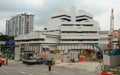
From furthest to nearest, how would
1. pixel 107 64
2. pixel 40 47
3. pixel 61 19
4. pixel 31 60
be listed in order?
pixel 61 19 < pixel 40 47 < pixel 31 60 < pixel 107 64

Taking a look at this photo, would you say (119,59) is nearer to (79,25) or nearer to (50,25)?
(79,25)

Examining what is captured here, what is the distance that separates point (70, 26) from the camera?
439 feet

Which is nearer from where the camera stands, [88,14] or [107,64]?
[107,64]

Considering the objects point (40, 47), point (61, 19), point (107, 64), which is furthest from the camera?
point (61, 19)

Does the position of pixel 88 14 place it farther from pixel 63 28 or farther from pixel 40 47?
pixel 40 47

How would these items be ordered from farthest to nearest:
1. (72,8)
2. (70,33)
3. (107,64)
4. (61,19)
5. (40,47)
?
1. (72,8)
2. (61,19)
3. (70,33)
4. (40,47)
5. (107,64)

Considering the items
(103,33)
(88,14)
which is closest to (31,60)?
(103,33)

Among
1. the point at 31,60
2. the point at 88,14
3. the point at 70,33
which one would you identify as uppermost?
the point at 88,14

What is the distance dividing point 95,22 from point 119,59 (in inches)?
3447

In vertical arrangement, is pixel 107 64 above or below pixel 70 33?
below

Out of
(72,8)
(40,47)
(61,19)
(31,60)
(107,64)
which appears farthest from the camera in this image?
(72,8)

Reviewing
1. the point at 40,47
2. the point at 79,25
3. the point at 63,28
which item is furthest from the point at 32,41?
the point at 79,25

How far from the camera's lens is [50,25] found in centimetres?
14662

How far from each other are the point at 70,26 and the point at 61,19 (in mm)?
12151
